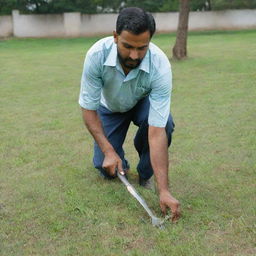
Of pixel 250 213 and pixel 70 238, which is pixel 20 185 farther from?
pixel 250 213

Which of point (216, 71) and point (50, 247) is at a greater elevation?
point (50, 247)

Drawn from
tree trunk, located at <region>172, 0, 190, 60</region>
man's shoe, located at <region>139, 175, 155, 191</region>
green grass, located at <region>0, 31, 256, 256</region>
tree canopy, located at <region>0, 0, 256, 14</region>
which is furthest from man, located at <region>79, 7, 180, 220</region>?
tree canopy, located at <region>0, 0, 256, 14</region>

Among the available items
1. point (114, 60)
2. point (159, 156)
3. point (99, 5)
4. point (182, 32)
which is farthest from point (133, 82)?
point (99, 5)

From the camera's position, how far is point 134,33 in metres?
2.91

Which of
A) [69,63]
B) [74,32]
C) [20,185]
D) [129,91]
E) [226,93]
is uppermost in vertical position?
[129,91]

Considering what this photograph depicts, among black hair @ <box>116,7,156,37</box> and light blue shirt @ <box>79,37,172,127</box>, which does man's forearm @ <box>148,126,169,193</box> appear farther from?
black hair @ <box>116,7,156,37</box>

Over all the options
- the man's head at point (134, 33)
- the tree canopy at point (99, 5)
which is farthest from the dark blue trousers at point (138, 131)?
the tree canopy at point (99, 5)

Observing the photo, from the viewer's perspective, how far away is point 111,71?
11.1ft

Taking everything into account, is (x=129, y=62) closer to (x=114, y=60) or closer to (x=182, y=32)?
(x=114, y=60)

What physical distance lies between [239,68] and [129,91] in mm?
7719

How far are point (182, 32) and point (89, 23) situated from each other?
14.8m

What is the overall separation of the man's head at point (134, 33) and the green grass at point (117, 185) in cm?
109

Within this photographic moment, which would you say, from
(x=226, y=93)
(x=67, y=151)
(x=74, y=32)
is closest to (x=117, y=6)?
(x=74, y=32)

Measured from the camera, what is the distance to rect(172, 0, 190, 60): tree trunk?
1271 cm
